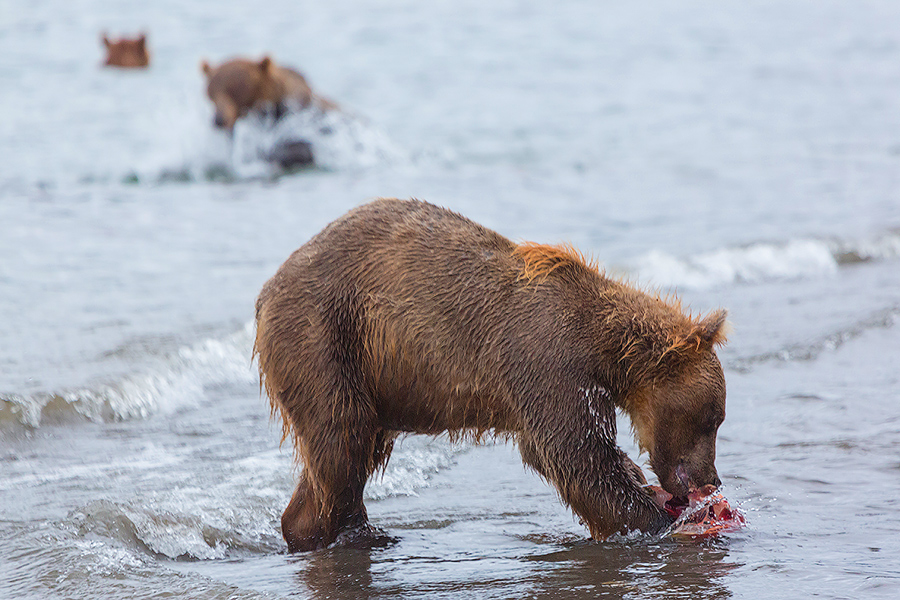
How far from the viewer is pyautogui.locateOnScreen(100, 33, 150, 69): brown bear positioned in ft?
68.1

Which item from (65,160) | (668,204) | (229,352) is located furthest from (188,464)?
(65,160)

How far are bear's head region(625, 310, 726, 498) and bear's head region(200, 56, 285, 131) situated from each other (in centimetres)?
1094

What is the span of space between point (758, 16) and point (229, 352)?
23.0 m

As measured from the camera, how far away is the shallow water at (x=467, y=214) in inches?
188

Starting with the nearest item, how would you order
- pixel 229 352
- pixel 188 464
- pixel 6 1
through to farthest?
pixel 188 464, pixel 229 352, pixel 6 1

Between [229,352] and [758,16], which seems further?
[758,16]

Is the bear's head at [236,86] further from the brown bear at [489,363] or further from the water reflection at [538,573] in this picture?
the water reflection at [538,573]

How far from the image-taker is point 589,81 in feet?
67.8

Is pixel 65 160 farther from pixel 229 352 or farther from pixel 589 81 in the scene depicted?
pixel 589 81

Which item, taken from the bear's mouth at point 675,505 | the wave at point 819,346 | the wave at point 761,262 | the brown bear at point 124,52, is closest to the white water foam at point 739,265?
the wave at point 761,262

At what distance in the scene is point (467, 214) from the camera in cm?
1216

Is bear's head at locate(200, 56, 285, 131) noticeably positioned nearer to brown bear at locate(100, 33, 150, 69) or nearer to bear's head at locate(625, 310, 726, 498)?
brown bear at locate(100, 33, 150, 69)

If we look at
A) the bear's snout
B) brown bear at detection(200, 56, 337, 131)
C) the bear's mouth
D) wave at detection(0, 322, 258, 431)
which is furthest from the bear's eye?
brown bear at detection(200, 56, 337, 131)

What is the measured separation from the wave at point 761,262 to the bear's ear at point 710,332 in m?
5.13
